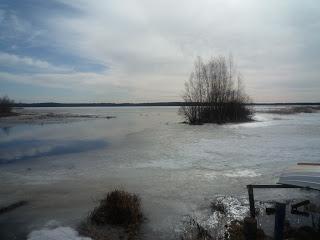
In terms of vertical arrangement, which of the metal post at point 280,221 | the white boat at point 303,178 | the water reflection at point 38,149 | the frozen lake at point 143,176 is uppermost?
the white boat at point 303,178

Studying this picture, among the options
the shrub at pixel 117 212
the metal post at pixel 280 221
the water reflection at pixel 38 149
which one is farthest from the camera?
the water reflection at pixel 38 149

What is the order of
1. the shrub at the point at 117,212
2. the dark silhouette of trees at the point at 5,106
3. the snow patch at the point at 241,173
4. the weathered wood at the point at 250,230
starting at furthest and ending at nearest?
the dark silhouette of trees at the point at 5,106 < the snow patch at the point at 241,173 < the shrub at the point at 117,212 < the weathered wood at the point at 250,230

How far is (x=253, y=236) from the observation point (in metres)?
5.88

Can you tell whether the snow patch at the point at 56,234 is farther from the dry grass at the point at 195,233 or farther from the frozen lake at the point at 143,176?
the dry grass at the point at 195,233

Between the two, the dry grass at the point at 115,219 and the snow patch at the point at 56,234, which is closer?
the snow patch at the point at 56,234

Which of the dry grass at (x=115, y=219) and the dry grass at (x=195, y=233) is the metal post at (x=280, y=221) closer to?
the dry grass at (x=195, y=233)

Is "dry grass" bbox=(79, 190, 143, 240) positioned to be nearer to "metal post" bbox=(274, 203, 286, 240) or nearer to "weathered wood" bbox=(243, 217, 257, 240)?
"weathered wood" bbox=(243, 217, 257, 240)

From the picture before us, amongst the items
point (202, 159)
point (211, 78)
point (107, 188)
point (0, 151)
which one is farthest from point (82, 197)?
point (211, 78)

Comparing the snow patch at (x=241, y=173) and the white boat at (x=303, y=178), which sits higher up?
the white boat at (x=303, y=178)

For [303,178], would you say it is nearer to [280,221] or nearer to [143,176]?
[280,221]

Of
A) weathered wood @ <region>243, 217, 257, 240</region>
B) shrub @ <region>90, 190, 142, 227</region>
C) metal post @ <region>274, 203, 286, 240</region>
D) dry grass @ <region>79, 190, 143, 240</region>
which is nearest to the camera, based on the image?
metal post @ <region>274, 203, 286, 240</region>

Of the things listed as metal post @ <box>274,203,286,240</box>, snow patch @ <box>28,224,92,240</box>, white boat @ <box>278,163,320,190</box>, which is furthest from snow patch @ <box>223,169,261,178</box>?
snow patch @ <box>28,224,92,240</box>

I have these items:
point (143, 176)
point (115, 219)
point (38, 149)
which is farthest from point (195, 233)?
point (38, 149)

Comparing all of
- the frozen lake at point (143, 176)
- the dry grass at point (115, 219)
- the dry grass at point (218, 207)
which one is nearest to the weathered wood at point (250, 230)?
the frozen lake at point (143, 176)
